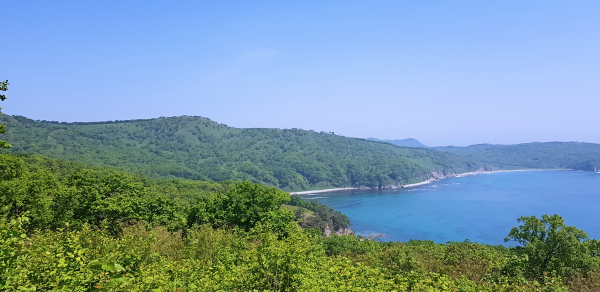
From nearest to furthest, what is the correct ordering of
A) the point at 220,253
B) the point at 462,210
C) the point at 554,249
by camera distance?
the point at 220,253 → the point at 554,249 → the point at 462,210

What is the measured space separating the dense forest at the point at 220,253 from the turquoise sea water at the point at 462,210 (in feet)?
290

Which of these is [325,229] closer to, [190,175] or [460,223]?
[460,223]

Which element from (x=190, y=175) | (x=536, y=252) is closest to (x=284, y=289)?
(x=536, y=252)

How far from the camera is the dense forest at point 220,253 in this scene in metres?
6.85

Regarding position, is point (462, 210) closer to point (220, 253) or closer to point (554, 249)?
point (554, 249)

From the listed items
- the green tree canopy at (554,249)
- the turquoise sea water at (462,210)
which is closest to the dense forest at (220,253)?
the green tree canopy at (554,249)

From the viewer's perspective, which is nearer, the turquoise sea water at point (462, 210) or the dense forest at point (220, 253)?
the dense forest at point (220, 253)

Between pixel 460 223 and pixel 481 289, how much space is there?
413 ft

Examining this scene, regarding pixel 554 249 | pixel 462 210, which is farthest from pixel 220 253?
pixel 462 210

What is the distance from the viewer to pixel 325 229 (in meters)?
101

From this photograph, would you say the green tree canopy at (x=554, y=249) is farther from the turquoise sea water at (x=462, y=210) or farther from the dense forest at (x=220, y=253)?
the turquoise sea water at (x=462, y=210)

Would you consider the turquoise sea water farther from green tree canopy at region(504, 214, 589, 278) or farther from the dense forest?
green tree canopy at region(504, 214, 589, 278)

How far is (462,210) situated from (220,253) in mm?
151357

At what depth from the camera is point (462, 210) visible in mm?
142625
